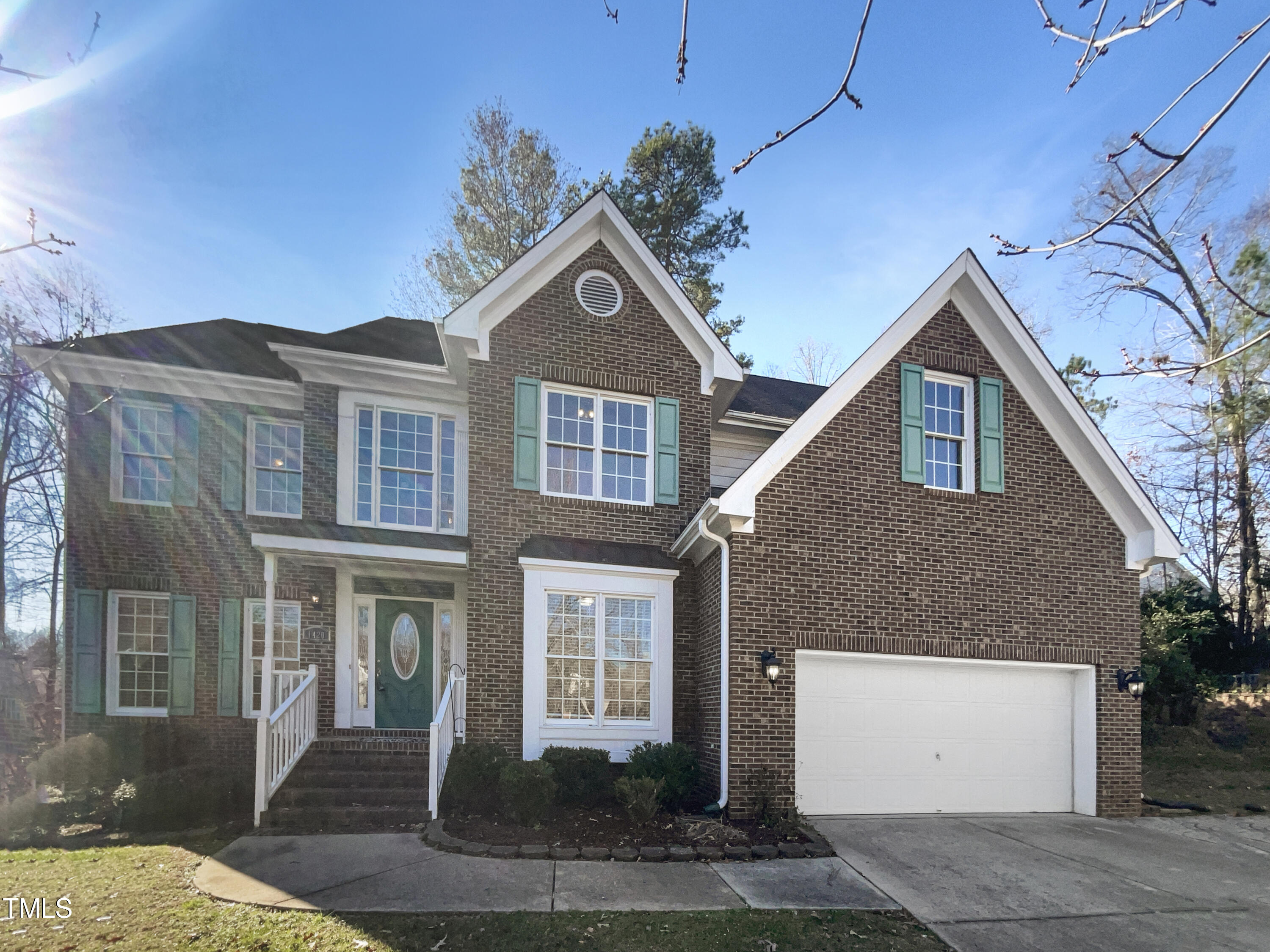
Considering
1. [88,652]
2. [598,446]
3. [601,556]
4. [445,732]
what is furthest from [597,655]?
[88,652]

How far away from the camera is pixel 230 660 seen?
11.7 meters

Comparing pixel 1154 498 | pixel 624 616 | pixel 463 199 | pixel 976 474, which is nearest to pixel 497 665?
pixel 624 616

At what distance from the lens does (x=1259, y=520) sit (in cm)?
1992

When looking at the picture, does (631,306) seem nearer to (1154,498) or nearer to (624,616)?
(624,616)

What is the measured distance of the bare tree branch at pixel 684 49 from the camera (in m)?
3.44

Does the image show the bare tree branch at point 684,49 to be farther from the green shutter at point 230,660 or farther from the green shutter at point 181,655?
the green shutter at point 181,655

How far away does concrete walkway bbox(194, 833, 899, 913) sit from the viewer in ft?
21.2

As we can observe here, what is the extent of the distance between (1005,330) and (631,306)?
532cm

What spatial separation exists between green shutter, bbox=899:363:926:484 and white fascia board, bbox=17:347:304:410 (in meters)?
8.98

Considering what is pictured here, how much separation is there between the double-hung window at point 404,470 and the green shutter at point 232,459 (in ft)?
Answer: 6.74

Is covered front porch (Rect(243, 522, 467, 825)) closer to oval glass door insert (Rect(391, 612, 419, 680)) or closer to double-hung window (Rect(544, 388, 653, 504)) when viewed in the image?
oval glass door insert (Rect(391, 612, 419, 680))

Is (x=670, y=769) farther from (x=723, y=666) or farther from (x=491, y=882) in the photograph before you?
(x=491, y=882)

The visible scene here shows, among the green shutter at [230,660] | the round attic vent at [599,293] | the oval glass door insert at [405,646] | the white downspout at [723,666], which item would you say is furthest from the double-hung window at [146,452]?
the white downspout at [723,666]

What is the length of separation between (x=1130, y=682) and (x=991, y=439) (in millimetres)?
3744
